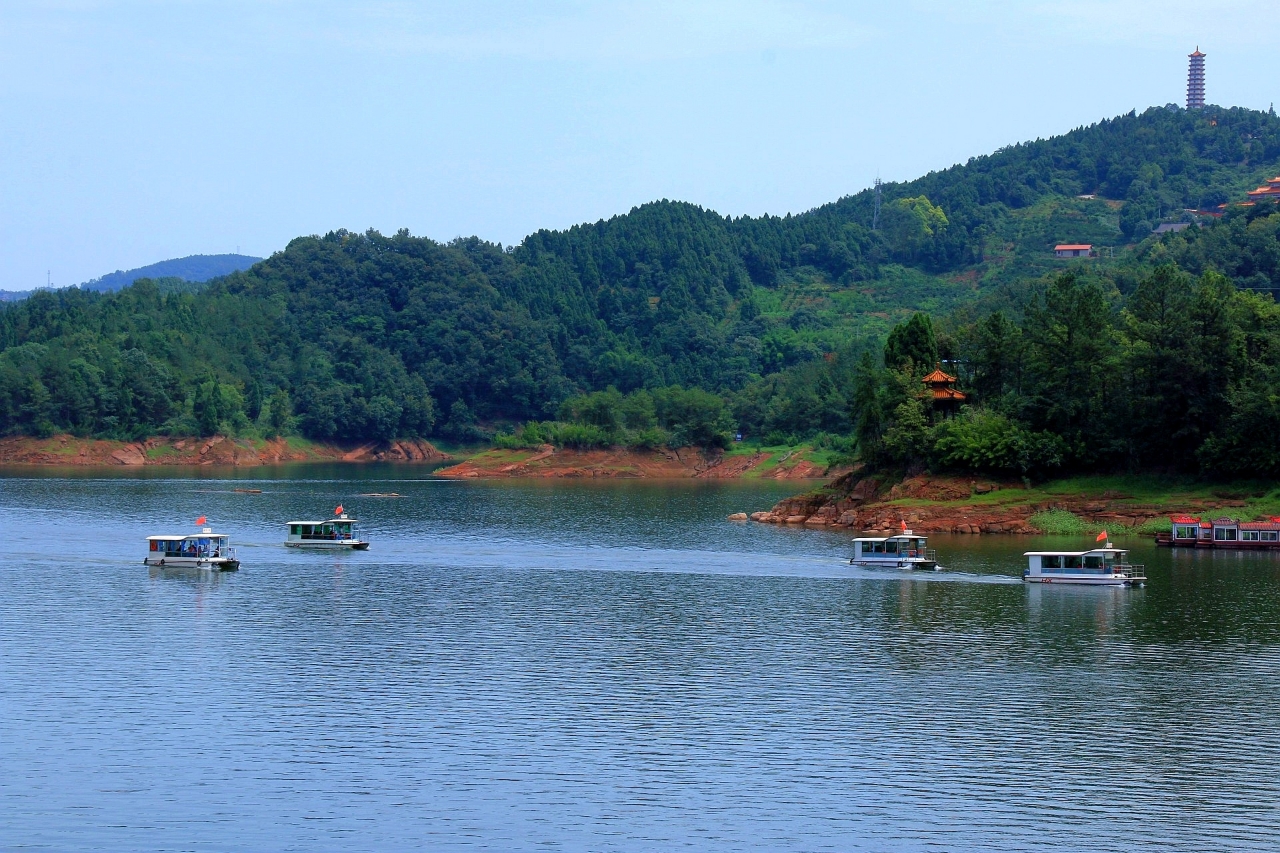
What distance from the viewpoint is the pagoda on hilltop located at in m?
116

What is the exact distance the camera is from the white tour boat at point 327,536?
3772 inches

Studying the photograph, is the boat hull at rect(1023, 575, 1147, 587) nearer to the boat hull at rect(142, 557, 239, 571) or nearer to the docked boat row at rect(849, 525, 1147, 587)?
the docked boat row at rect(849, 525, 1147, 587)

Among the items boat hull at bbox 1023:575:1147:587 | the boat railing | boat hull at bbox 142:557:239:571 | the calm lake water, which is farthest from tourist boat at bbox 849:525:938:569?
boat hull at bbox 142:557:239:571

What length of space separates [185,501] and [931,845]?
111077mm

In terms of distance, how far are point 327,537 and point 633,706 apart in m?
53.6

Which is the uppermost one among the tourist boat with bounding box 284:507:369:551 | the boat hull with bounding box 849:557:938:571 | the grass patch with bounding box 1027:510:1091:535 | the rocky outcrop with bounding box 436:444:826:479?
the rocky outcrop with bounding box 436:444:826:479

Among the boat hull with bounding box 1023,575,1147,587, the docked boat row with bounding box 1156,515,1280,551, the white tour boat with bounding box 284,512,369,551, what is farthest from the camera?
the white tour boat with bounding box 284,512,369,551

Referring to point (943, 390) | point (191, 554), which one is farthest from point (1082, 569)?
point (191, 554)

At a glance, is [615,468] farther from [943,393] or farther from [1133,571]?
[1133,571]

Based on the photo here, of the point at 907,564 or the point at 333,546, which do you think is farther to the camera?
the point at 333,546

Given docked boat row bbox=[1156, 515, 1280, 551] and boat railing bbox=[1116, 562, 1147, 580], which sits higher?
docked boat row bbox=[1156, 515, 1280, 551]

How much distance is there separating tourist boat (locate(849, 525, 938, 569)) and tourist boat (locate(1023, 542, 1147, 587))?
258 inches

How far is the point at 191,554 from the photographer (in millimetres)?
85500

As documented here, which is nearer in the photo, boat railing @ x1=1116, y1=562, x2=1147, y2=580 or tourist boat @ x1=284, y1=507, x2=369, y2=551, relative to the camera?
boat railing @ x1=1116, y1=562, x2=1147, y2=580
